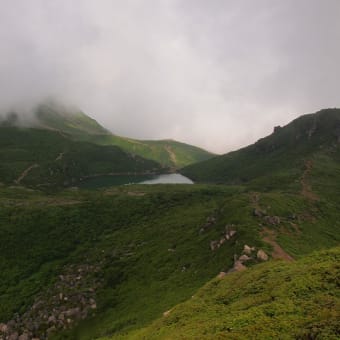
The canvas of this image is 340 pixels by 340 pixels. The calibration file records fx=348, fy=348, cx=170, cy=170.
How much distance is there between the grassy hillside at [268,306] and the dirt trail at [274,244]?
26.9 meters

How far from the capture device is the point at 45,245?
13412cm

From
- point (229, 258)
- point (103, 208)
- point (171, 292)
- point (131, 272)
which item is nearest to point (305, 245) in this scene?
point (229, 258)

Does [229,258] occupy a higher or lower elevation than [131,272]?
higher

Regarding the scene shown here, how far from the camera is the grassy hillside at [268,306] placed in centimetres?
3291

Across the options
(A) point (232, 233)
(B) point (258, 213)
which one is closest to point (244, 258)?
(A) point (232, 233)

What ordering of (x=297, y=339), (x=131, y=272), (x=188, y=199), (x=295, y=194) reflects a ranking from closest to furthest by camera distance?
1. (x=297, y=339)
2. (x=131, y=272)
3. (x=295, y=194)
4. (x=188, y=199)

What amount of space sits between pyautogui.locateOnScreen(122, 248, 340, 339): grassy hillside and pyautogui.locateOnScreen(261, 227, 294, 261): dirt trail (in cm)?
2690

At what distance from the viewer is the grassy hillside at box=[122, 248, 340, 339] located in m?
32.9

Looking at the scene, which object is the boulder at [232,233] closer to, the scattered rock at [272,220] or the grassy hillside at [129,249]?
the grassy hillside at [129,249]

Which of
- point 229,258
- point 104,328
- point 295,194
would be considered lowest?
point 104,328

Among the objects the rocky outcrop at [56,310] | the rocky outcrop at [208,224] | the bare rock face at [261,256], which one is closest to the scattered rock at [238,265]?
the bare rock face at [261,256]

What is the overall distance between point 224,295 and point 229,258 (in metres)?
32.5

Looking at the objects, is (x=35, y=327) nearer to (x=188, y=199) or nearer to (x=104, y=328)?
(x=104, y=328)

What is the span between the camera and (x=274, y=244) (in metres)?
87.9
